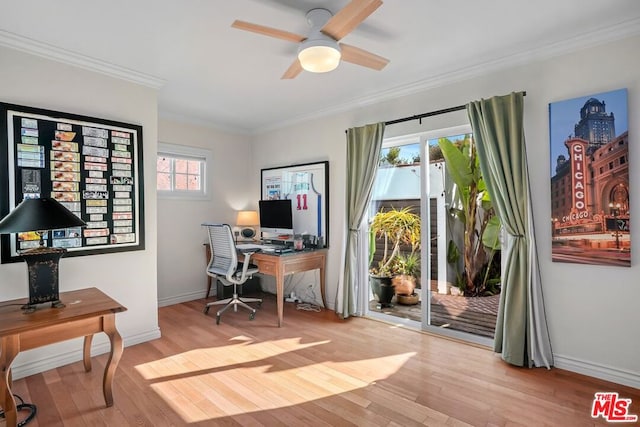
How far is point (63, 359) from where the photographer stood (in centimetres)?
260

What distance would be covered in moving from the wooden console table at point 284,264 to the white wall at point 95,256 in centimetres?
111

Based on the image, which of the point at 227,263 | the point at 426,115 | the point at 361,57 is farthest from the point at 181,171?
the point at 426,115

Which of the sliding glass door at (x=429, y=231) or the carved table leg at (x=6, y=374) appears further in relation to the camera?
the sliding glass door at (x=429, y=231)

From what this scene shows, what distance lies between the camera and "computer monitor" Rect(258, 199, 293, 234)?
4168mm

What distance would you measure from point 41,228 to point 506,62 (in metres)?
3.54

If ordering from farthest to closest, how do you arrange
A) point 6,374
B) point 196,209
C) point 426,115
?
point 196,209 → point 426,115 → point 6,374

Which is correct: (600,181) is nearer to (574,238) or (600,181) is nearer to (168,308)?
(574,238)

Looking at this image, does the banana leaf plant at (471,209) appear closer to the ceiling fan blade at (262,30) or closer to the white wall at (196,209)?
the ceiling fan blade at (262,30)

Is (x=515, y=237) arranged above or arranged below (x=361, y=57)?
below

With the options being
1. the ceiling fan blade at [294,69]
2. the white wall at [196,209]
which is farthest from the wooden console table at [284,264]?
the ceiling fan blade at [294,69]

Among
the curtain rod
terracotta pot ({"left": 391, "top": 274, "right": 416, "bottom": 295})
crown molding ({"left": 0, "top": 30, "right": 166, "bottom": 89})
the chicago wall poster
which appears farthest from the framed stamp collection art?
the chicago wall poster

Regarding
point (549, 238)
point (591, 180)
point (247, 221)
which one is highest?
point (591, 180)

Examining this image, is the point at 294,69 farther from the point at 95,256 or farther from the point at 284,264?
the point at 95,256

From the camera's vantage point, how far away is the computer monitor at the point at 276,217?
164 inches
